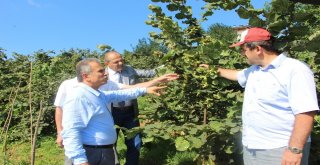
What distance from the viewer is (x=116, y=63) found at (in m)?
5.18

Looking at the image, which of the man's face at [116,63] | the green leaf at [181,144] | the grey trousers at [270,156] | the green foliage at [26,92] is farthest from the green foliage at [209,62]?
the green foliage at [26,92]

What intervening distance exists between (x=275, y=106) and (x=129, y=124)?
2.93 metres

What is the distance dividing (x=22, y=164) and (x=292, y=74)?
534cm

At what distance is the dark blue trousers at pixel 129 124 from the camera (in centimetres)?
534

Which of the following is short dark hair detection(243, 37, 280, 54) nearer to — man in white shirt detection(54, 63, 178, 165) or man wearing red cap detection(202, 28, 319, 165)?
man wearing red cap detection(202, 28, 319, 165)

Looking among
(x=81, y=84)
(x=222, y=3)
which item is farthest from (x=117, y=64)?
(x=222, y=3)

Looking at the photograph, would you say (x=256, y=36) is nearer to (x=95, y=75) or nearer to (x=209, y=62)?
(x=209, y=62)

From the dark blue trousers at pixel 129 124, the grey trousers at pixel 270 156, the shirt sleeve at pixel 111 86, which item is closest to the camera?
the grey trousers at pixel 270 156

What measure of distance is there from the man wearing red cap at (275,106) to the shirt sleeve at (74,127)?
1.25m

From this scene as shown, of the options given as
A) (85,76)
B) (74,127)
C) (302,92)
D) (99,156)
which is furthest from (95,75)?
(302,92)

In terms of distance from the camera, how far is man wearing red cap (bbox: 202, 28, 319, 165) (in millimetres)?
2547

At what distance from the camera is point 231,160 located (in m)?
4.27

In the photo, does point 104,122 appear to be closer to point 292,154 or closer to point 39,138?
point 292,154

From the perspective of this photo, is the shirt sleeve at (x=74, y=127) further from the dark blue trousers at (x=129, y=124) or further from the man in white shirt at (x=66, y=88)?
the dark blue trousers at (x=129, y=124)
